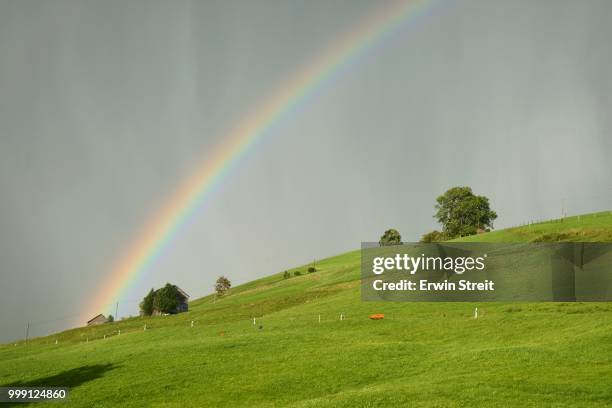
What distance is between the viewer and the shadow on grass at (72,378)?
43.4 m

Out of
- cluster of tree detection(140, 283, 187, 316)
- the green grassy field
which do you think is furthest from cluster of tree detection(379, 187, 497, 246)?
the green grassy field

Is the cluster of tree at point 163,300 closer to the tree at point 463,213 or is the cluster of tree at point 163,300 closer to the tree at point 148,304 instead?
the tree at point 148,304

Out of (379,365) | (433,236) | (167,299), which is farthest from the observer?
(433,236)

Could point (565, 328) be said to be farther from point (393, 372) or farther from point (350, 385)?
point (350, 385)

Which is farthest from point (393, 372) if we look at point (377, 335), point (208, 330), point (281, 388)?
point (208, 330)

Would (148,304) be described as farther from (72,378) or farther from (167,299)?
(72,378)

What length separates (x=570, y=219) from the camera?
123 meters

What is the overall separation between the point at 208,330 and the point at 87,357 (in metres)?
18.0

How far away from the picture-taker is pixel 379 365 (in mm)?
37438

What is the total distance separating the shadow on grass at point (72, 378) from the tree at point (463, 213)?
5417 inches

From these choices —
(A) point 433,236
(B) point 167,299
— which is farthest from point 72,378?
(A) point 433,236

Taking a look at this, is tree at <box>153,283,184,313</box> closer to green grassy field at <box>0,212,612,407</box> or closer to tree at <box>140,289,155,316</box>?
tree at <box>140,289,155,316</box>

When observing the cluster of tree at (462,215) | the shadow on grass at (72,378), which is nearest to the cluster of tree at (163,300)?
the cluster of tree at (462,215)

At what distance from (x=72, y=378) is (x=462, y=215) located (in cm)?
14729
